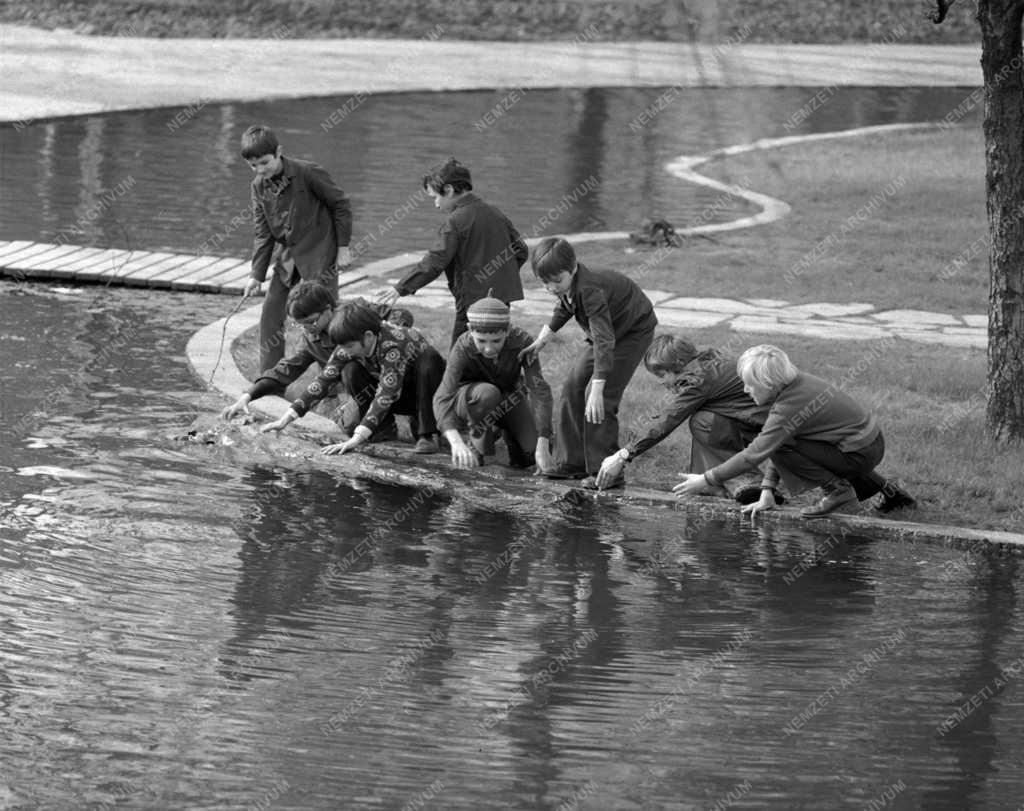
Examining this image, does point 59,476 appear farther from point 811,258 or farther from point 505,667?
point 811,258

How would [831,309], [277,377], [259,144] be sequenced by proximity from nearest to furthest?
[277,377] < [259,144] < [831,309]

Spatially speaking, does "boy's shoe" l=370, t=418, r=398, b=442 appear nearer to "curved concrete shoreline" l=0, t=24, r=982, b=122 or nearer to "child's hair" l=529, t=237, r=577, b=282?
"child's hair" l=529, t=237, r=577, b=282

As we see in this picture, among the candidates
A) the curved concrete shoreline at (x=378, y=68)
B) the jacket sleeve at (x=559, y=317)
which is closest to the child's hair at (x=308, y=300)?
the jacket sleeve at (x=559, y=317)

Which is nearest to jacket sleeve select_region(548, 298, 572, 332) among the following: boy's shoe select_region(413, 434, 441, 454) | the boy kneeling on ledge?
boy's shoe select_region(413, 434, 441, 454)

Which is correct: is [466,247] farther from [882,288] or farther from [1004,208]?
[882,288]

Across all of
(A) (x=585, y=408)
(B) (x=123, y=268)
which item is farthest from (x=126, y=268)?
(A) (x=585, y=408)

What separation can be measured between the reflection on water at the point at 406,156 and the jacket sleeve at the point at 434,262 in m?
4.68

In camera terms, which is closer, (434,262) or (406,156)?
(434,262)

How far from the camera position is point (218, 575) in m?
7.12

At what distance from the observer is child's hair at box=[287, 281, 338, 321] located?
8.89 m

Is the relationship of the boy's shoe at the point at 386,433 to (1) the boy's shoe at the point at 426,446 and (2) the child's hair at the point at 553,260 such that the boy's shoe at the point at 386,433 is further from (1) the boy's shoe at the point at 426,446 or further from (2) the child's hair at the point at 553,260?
(2) the child's hair at the point at 553,260

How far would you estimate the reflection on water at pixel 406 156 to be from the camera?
48.8ft

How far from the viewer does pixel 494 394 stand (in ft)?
28.3

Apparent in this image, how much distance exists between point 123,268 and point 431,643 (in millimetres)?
7115
